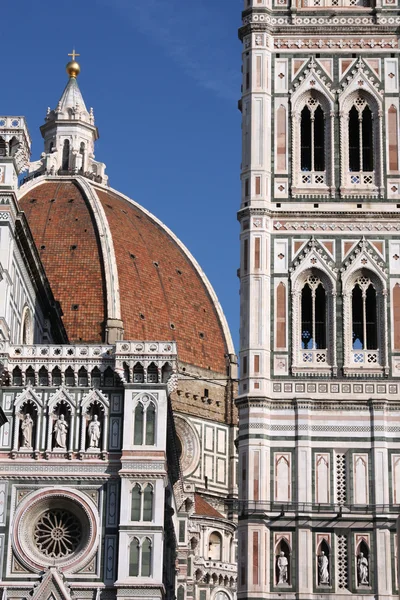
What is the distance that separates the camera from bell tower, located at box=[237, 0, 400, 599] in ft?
119

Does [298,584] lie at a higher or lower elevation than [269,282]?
lower

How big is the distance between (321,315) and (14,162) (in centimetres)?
977

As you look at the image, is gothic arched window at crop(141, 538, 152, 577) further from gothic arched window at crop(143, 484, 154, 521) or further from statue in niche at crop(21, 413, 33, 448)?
statue in niche at crop(21, 413, 33, 448)

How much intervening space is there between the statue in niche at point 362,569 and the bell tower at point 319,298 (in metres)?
0.04

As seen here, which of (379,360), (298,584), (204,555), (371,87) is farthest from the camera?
(204,555)

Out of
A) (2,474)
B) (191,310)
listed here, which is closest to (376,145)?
(2,474)

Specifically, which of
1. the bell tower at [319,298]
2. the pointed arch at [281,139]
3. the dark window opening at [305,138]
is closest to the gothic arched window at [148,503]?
the bell tower at [319,298]

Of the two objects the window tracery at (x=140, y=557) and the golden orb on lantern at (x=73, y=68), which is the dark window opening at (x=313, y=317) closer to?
the window tracery at (x=140, y=557)

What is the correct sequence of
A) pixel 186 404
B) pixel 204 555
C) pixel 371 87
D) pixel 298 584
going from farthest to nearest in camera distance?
pixel 186 404 → pixel 204 555 → pixel 371 87 → pixel 298 584

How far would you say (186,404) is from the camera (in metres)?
74.2

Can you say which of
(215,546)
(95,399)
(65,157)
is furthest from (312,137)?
(65,157)

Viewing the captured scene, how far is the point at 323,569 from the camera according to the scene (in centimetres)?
3591

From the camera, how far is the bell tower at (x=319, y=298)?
36.2m

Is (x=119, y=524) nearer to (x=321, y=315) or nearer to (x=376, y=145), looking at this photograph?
(x=321, y=315)
